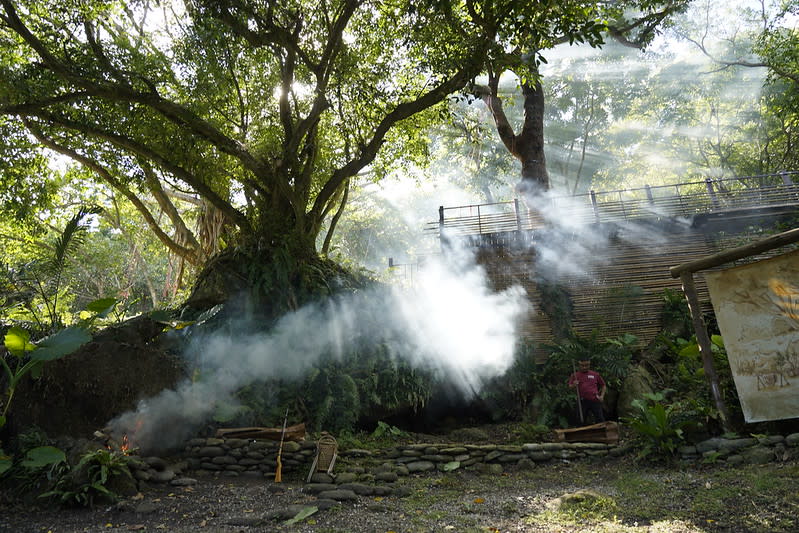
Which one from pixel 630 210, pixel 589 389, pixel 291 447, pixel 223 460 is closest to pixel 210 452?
pixel 223 460

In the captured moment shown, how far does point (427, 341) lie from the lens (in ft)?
31.4

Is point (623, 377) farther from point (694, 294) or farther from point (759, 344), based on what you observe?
point (759, 344)

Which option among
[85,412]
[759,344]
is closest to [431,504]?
[759,344]

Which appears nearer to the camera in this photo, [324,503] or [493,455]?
[324,503]

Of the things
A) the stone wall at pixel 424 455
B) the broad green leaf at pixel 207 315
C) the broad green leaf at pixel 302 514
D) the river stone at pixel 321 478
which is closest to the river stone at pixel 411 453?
the stone wall at pixel 424 455

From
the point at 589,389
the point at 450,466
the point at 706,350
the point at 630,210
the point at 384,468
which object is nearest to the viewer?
the point at 384,468

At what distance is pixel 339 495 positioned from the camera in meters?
4.83

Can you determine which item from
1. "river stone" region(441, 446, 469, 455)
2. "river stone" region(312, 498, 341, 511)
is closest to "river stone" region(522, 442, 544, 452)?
"river stone" region(441, 446, 469, 455)

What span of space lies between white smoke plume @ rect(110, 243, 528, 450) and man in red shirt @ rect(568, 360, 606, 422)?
5.31 feet

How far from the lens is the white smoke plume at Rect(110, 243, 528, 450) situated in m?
6.45

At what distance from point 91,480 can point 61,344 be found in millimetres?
1409

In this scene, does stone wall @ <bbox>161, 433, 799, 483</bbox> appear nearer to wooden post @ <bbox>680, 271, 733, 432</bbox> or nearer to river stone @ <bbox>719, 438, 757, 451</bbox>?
river stone @ <bbox>719, 438, 757, 451</bbox>

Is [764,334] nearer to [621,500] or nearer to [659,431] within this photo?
[659,431]

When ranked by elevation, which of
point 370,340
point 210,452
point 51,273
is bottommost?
point 210,452
